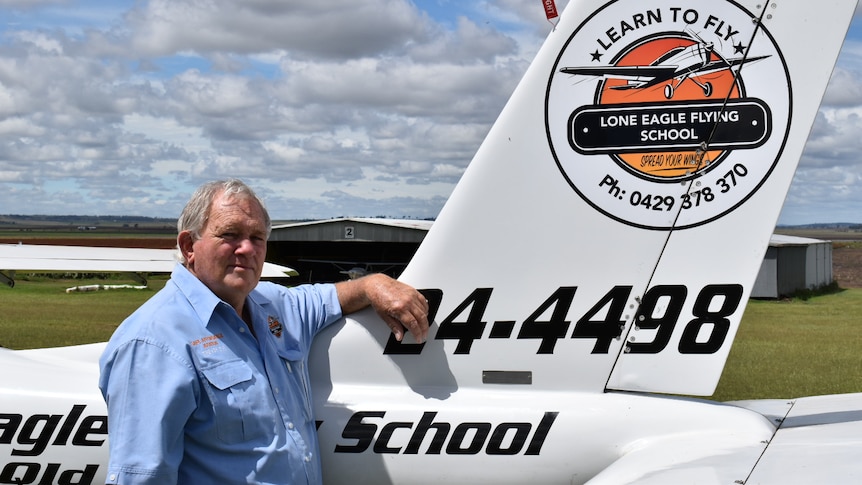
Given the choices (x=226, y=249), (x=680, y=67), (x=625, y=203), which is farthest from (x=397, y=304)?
(x=680, y=67)

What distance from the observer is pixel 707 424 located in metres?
2.32

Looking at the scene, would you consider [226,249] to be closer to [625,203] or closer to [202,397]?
[202,397]

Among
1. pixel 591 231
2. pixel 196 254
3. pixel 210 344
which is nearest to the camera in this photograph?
pixel 210 344

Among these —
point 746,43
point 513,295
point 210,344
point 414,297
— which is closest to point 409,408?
point 414,297

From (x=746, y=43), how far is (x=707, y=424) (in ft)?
4.22

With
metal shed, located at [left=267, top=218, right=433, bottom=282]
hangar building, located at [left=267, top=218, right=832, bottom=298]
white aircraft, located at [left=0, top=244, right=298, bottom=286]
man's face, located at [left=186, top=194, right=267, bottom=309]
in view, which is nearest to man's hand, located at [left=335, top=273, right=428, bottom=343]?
man's face, located at [left=186, top=194, right=267, bottom=309]

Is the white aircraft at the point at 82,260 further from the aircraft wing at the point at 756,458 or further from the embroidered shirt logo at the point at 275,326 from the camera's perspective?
the aircraft wing at the point at 756,458

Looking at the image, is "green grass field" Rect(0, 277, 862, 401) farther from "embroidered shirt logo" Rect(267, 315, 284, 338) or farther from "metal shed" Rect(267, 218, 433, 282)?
"embroidered shirt logo" Rect(267, 315, 284, 338)

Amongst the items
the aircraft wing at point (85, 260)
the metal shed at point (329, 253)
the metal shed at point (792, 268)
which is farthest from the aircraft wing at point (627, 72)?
the metal shed at point (792, 268)

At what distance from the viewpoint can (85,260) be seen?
723 centimetres

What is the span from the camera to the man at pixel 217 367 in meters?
1.93

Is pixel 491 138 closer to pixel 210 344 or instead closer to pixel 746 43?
pixel 746 43

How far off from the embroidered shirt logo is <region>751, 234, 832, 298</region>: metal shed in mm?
22584

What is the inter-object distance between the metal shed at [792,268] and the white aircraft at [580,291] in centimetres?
2196
